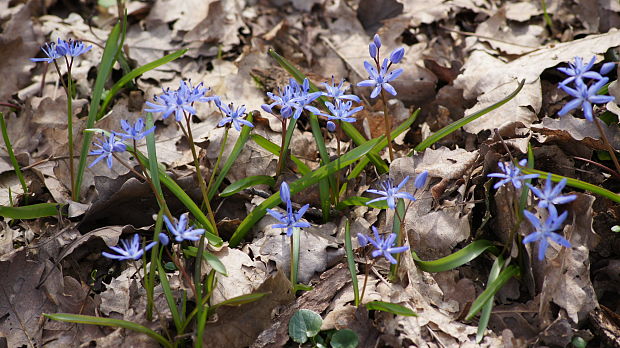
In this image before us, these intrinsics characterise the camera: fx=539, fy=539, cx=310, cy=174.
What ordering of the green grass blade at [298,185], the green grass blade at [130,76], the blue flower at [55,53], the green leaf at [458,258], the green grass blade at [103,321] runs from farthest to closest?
the green grass blade at [130,76]
the green grass blade at [298,185]
the blue flower at [55,53]
the green leaf at [458,258]
the green grass blade at [103,321]

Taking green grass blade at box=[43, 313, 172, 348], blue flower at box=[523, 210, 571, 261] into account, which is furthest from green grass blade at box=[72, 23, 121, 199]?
blue flower at box=[523, 210, 571, 261]

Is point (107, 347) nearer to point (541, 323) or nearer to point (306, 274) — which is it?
point (306, 274)

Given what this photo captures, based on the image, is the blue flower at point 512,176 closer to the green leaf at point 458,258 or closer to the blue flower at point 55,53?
the green leaf at point 458,258

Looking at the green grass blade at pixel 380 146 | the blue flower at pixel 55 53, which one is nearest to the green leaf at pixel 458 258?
the green grass blade at pixel 380 146

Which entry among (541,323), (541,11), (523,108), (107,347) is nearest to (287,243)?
(107,347)

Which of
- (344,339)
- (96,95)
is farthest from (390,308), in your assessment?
(96,95)

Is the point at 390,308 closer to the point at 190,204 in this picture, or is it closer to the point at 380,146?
the point at 380,146
